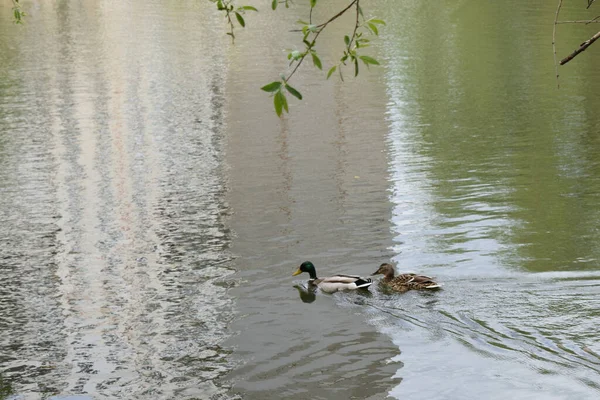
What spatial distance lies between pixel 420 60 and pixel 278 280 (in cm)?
2412

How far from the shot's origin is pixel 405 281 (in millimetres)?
12234

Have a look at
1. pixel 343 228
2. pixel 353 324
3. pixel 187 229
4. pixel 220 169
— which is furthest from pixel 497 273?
pixel 220 169

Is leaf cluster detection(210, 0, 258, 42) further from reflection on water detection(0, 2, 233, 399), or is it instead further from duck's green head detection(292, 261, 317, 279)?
duck's green head detection(292, 261, 317, 279)

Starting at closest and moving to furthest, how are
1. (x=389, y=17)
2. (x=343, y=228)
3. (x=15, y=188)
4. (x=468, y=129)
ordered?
(x=343, y=228)
(x=15, y=188)
(x=468, y=129)
(x=389, y=17)

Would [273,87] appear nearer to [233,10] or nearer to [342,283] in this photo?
[233,10]

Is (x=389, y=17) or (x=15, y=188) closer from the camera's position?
(x=15, y=188)

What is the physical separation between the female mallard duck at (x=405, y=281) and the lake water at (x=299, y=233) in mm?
147

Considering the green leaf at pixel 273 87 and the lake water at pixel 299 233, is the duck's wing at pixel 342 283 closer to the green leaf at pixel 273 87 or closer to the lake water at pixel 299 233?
the lake water at pixel 299 233

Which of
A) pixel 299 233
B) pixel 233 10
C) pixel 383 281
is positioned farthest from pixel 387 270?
pixel 233 10

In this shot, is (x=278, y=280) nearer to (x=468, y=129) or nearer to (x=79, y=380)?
(x=79, y=380)

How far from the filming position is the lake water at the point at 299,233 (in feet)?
34.4

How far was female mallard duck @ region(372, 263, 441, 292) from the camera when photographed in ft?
39.7

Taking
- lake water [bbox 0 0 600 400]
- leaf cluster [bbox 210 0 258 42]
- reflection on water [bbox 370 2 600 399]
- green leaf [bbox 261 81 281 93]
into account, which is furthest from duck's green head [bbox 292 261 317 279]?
green leaf [bbox 261 81 281 93]

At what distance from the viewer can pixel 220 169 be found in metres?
20.3
